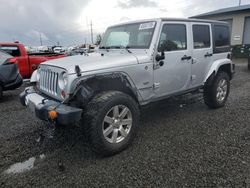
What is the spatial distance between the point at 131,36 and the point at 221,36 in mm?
2489

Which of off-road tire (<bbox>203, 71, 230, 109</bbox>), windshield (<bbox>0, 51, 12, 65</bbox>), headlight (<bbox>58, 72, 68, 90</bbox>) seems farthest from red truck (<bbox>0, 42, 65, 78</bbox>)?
off-road tire (<bbox>203, 71, 230, 109</bbox>)

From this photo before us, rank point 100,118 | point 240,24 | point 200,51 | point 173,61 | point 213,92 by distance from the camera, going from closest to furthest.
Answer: point 100,118 → point 173,61 → point 200,51 → point 213,92 → point 240,24

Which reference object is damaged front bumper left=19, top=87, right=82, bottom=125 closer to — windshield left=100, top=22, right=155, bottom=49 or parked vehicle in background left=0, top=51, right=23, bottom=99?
windshield left=100, top=22, right=155, bottom=49

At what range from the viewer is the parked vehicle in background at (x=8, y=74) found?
6203mm

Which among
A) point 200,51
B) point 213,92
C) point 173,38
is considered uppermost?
point 173,38

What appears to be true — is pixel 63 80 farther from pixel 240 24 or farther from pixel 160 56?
pixel 240 24

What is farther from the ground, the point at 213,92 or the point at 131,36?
the point at 131,36

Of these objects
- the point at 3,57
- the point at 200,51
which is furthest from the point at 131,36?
the point at 3,57

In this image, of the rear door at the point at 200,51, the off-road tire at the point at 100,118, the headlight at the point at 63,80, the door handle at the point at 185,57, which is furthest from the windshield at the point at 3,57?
the rear door at the point at 200,51

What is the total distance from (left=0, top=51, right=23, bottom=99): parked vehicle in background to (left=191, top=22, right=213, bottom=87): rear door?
5.15 meters

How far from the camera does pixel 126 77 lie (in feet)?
10.8

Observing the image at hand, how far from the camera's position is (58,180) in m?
2.61

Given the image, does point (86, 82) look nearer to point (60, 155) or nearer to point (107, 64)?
point (107, 64)

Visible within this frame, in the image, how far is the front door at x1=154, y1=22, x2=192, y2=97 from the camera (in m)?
3.74
